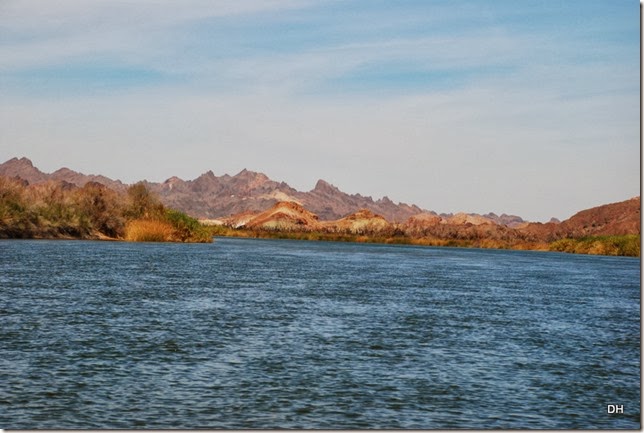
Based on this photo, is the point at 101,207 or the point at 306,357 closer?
the point at 306,357

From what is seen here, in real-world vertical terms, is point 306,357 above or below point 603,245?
below

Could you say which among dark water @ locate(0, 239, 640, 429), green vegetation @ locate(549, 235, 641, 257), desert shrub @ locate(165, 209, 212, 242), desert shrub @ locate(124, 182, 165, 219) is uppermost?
desert shrub @ locate(124, 182, 165, 219)

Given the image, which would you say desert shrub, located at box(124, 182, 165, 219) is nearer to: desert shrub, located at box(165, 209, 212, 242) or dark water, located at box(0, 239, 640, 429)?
desert shrub, located at box(165, 209, 212, 242)

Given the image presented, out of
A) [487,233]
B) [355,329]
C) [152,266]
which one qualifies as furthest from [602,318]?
[487,233]

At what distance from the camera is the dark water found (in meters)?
19.1

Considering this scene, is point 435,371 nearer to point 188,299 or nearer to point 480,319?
point 480,319

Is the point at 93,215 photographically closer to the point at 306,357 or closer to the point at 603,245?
the point at 603,245

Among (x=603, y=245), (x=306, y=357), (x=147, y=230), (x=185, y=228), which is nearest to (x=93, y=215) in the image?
(x=147, y=230)

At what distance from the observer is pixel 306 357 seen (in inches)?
1029

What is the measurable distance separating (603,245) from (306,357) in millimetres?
133904

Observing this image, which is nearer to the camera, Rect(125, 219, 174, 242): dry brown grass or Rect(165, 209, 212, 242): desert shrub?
Rect(125, 219, 174, 242): dry brown grass

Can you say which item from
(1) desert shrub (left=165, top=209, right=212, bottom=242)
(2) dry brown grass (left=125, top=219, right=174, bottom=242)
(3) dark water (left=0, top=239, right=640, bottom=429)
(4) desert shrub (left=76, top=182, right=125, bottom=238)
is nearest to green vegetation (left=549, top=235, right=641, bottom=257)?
(1) desert shrub (left=165, top=209, right=212, bottom=242)

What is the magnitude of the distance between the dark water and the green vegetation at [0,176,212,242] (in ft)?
193

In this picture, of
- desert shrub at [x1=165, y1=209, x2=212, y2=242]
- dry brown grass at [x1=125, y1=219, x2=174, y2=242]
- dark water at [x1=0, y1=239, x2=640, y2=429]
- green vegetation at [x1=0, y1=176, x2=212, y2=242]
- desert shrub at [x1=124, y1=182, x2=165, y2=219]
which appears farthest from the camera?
desert shrub at [x1=165, y1=209, x2=212, y2=242]
